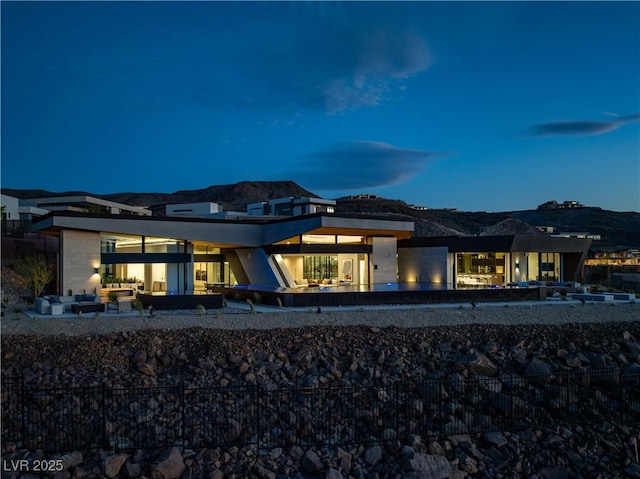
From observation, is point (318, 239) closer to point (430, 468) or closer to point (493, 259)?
point (493, 259)

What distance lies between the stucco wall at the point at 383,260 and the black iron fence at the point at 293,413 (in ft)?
59.7

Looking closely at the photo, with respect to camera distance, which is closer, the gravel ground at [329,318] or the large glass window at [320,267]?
the gravel ground at [329,318]

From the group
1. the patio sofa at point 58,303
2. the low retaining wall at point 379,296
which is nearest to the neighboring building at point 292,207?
the low retaining wall at point 379,296

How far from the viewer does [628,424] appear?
1203 centimetres

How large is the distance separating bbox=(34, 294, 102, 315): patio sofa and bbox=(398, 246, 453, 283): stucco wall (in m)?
21.8

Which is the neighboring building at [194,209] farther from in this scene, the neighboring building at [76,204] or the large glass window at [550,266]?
the large glass window at [550,266]

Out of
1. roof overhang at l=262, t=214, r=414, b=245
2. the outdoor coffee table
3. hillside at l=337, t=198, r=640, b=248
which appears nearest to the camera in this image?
the outdoor coffee table

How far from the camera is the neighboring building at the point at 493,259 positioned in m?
32.0

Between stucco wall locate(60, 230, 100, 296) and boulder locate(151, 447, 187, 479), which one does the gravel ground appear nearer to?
stucco wall locate(60, 230, 100, 296)

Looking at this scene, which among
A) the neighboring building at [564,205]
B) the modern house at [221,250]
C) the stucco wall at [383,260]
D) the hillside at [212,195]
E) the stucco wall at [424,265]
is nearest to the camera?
the modern house at [221,250]

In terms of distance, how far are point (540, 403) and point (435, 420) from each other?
353cm

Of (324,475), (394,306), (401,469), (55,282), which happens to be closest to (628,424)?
(401,469)

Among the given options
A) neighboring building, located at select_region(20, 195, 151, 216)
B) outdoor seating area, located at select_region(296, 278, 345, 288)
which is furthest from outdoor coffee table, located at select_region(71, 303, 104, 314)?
neighboring building, located at select_region(20, 195, 151, 216)

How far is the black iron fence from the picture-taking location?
1060 centimetres
